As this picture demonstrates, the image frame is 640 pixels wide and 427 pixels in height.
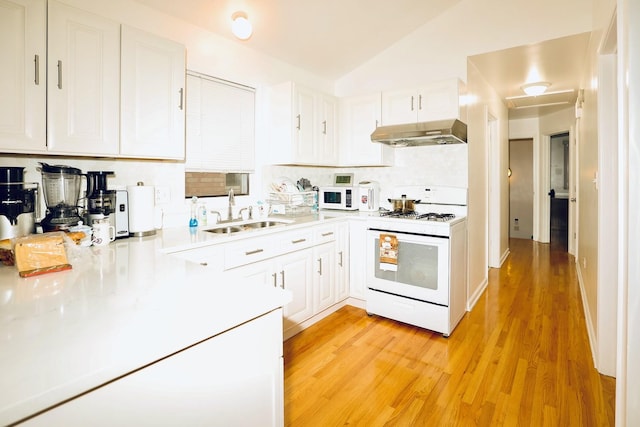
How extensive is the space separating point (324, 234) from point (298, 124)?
1.10m

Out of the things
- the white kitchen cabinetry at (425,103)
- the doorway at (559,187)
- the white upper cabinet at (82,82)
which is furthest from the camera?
the doorway at (559,187)

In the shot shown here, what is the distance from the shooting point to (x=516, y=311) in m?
3.20

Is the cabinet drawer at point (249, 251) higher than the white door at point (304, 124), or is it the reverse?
the white door at point (304, 124)

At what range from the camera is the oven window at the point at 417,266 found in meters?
2.71

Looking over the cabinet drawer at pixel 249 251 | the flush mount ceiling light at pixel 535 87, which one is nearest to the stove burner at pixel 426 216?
the cabinet drawer at pixel 249 251

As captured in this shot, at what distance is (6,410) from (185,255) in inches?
54.0

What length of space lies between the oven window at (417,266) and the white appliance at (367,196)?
0.76 m

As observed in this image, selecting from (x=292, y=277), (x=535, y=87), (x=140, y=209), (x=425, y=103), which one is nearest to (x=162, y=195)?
(x=140, y=209)

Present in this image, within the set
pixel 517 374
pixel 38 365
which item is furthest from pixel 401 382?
pixel 38 365

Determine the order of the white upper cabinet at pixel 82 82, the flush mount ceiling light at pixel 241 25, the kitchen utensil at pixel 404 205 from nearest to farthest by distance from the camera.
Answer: the white upper cabinet at pixel 82 82 → the flush mount ceiling light at pixel 241 25 → the kitchen utensil at pixel 404 205

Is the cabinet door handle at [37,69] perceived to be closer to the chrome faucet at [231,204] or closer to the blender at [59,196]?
the blender at [59,196]

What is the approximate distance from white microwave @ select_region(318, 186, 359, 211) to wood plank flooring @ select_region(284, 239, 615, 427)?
41.7 inches

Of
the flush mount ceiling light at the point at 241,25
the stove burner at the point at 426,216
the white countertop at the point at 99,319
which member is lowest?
the white countertop at the point at 99,319

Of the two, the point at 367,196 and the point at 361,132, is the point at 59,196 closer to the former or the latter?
the point at 367,196
